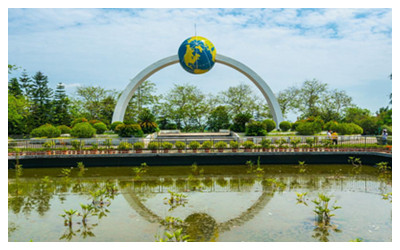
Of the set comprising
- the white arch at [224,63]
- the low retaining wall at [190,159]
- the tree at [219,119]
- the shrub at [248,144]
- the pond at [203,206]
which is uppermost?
the white arch at [224,63]

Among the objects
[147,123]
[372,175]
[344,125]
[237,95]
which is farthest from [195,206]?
[237,95]

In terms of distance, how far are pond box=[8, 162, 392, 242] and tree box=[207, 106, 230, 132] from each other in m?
21.6

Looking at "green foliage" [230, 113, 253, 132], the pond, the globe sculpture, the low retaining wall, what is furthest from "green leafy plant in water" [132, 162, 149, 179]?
"green foliage" [230, 113, 253, 132]

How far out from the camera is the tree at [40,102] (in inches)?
1289

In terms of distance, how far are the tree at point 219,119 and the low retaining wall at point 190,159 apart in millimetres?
19790

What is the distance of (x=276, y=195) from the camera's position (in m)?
9.26

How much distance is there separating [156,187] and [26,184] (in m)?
4.91

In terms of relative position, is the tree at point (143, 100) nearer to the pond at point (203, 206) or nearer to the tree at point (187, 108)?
the tree at point (187, 108)

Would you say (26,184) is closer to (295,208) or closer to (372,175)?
(295,208)

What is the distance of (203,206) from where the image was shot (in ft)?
26.6

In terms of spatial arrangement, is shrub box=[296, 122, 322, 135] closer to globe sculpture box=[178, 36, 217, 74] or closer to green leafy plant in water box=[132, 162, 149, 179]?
globe sculpture box=[178, 36, 217, 74]

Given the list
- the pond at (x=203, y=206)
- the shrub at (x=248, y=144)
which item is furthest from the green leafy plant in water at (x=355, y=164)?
the shrub at (x=248, y=144)

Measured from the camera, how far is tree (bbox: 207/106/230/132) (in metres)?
34.8

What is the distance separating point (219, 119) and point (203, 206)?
2732cm
